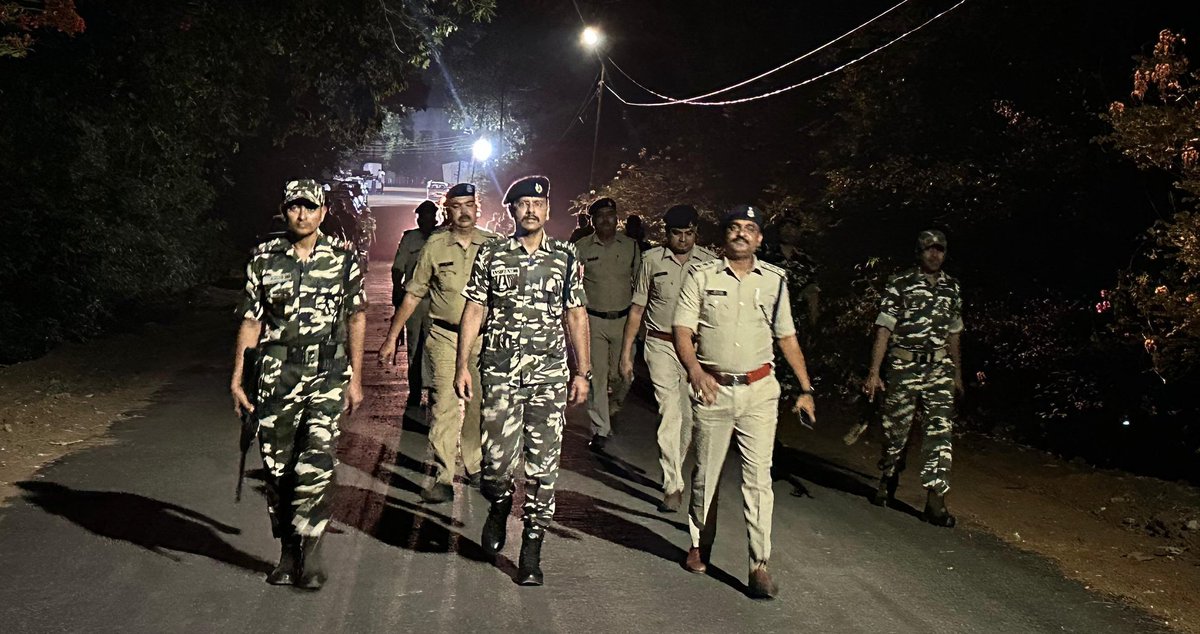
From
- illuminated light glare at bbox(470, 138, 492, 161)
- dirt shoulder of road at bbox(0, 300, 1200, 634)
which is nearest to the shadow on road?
dirt shoulder of road at bbox(0, 300, 1200, 634)

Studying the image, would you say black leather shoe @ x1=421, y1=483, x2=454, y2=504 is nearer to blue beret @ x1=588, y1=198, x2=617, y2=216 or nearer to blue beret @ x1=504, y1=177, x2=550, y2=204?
blue beret @ x1=504, y1=177, x2=550, y2=204

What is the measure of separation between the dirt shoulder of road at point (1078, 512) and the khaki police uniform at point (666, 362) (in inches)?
69.3

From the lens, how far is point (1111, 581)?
6.57 metres

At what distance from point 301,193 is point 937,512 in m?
4.84

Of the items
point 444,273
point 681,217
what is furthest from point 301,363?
point 681,217

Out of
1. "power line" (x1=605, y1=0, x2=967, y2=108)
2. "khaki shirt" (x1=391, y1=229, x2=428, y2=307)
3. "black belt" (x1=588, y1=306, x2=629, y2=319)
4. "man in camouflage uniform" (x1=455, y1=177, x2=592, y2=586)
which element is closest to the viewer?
"man in camouflage uniform" (x1=455, y1=177, x2=592, y2=586)

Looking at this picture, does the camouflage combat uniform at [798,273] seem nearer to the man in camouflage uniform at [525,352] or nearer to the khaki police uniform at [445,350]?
the khaki police uniform at [445,350]

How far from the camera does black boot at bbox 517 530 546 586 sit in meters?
5.72

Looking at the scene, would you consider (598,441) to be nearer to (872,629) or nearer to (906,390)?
(906,390)

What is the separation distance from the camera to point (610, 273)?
371 inches

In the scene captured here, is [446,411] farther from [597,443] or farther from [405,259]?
[405,259]

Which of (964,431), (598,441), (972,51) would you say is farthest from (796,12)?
(598,441)

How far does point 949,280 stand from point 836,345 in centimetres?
640

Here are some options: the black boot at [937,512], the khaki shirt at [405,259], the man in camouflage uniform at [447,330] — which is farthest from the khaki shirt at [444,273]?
the black boot at [937,512]
